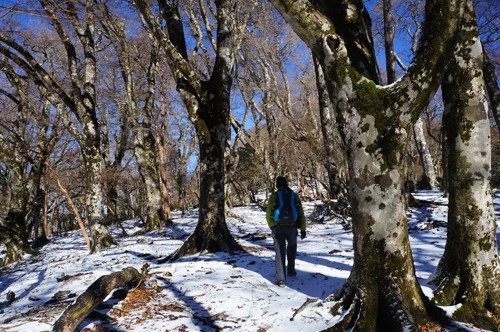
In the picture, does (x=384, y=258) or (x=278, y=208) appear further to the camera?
(x=278, y=208)

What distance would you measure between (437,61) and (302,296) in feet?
10.1

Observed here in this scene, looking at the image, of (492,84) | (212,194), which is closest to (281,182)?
(212,194)

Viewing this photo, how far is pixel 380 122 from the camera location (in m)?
2.96

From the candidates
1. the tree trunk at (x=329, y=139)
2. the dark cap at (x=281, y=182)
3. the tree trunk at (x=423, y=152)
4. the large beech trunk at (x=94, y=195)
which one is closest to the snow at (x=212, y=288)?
the large beech trunk at (x=94, y=195)

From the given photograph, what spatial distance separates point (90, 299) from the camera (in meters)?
3.50

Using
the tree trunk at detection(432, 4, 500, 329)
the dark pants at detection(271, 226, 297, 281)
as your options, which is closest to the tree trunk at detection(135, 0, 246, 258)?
the dark pants at detection(271, 226, 297, 281)

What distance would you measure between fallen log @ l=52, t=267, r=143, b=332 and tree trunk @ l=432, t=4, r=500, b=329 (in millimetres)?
3594

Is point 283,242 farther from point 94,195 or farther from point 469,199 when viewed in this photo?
point 94,195

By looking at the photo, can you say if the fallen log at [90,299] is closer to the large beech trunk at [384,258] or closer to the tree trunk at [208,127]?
the tree trunk at [208,127]

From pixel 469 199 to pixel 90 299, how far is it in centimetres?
412

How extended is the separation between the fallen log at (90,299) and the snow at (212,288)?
18cm

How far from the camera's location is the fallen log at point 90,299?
3107 millimetres

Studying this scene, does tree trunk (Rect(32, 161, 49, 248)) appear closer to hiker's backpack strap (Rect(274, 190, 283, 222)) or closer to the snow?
the snow

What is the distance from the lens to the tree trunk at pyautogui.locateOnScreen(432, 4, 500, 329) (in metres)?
3.13
